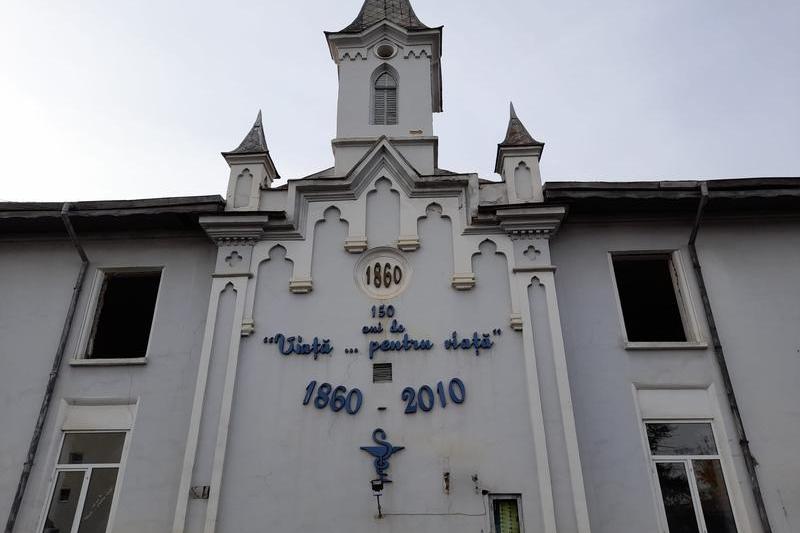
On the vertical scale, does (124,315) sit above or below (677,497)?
above

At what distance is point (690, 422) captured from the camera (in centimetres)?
1140

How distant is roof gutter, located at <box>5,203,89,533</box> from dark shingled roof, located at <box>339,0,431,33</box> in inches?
341

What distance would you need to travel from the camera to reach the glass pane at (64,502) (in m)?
11.1

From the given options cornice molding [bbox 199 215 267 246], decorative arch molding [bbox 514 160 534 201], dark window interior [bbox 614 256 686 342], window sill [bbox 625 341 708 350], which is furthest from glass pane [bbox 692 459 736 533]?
cornice molding [bbox 199 215 267 246]

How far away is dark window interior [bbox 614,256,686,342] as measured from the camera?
41.4 ft

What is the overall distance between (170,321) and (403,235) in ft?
17.2

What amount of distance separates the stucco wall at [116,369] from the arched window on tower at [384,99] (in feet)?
17.6

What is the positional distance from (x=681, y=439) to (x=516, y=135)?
731 centimetres

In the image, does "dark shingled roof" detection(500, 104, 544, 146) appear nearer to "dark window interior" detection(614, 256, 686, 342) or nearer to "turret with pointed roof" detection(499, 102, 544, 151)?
"turret with pointed roof" detection(499, 102, 544, 151)

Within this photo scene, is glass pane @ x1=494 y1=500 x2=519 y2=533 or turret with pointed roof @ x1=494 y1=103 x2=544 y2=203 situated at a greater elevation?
turret with pointed roof @ x1=494 y1=103 x2=544 y2=203

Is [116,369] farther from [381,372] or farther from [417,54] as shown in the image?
[417,54]

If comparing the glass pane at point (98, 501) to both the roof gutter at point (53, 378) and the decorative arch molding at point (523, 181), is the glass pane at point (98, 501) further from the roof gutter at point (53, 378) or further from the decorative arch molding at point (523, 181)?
the decorative arch molding at point (523, 181)

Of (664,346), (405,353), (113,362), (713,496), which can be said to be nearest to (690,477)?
(713,496)

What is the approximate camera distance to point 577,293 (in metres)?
12.6
